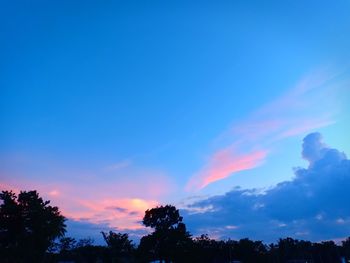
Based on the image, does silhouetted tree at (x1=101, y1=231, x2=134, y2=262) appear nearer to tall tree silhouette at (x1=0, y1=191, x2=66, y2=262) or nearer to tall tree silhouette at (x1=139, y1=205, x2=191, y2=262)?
tall tree silhouette at (x1=139, y1=205, x2=191, y2=262)

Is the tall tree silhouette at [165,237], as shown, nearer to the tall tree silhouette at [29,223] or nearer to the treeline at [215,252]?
the treeline at [215,252]

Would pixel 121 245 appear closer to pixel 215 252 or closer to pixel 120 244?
pixel 120 244

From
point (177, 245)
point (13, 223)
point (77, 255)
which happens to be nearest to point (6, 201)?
point (13, 223)

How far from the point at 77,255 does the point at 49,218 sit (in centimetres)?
3080

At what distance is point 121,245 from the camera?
103 m

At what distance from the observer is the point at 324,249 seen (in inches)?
6265

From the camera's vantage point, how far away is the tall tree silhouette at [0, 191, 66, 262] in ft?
211

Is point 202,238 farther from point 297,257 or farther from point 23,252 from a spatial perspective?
point 23,252

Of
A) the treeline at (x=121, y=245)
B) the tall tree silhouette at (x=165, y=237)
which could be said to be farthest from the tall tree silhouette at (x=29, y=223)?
the tall tree silhouette at (x=165, y=237)

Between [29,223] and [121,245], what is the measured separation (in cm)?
4187

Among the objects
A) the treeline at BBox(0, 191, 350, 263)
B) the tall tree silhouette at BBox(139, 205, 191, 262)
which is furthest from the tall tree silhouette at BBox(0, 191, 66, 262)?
the tall tree silhouette at BBox(139, 205, 191, 262)

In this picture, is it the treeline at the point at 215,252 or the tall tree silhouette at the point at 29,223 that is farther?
the treeline at the point at 215,252

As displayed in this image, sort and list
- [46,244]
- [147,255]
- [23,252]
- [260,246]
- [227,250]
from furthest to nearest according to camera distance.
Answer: [260,246], [227,250], [147,255], [46,244], [23,252]

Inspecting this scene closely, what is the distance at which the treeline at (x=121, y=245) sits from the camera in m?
64.7
